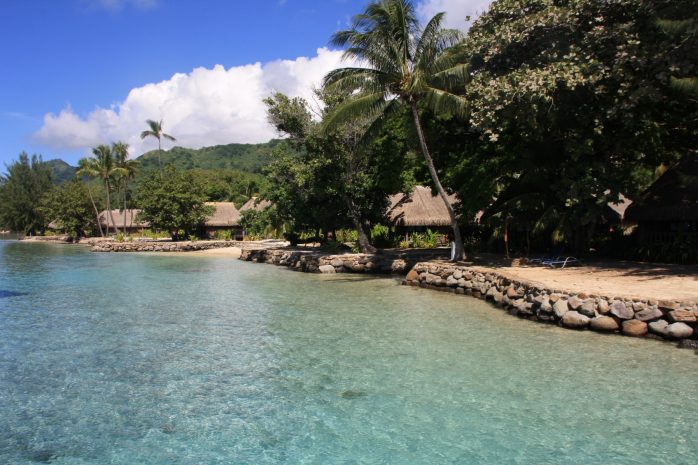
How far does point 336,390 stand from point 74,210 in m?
61.3

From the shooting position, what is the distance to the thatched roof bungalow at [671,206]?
16.9 meters

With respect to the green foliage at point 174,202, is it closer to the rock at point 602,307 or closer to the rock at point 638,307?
the rock at point 602,307

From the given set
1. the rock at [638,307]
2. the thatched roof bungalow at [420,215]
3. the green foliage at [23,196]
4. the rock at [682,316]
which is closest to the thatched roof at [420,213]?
the thatched roof bungalow at [420,215]

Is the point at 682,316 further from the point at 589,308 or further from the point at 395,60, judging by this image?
the point at 395,60

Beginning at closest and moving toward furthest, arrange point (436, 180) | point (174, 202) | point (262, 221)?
point (436, 180) < point (262, 221) < point (174, 202)

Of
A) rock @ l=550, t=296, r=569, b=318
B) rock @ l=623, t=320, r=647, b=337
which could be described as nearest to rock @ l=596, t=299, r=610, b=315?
rock @ l=623, t=320, r=647, b=337

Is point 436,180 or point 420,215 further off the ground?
point 436,180

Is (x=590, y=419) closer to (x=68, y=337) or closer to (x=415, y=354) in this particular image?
(x=415, y=354)

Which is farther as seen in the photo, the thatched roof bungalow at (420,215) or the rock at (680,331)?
the thatched roof bungalow at (420,215)

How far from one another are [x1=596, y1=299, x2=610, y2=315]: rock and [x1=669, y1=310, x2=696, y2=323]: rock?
1199 mm

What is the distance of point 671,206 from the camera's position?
17203 mm

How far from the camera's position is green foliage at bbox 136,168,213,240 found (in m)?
46.4

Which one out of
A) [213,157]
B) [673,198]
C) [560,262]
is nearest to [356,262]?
[560,262]

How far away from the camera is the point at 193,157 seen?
11675cm
